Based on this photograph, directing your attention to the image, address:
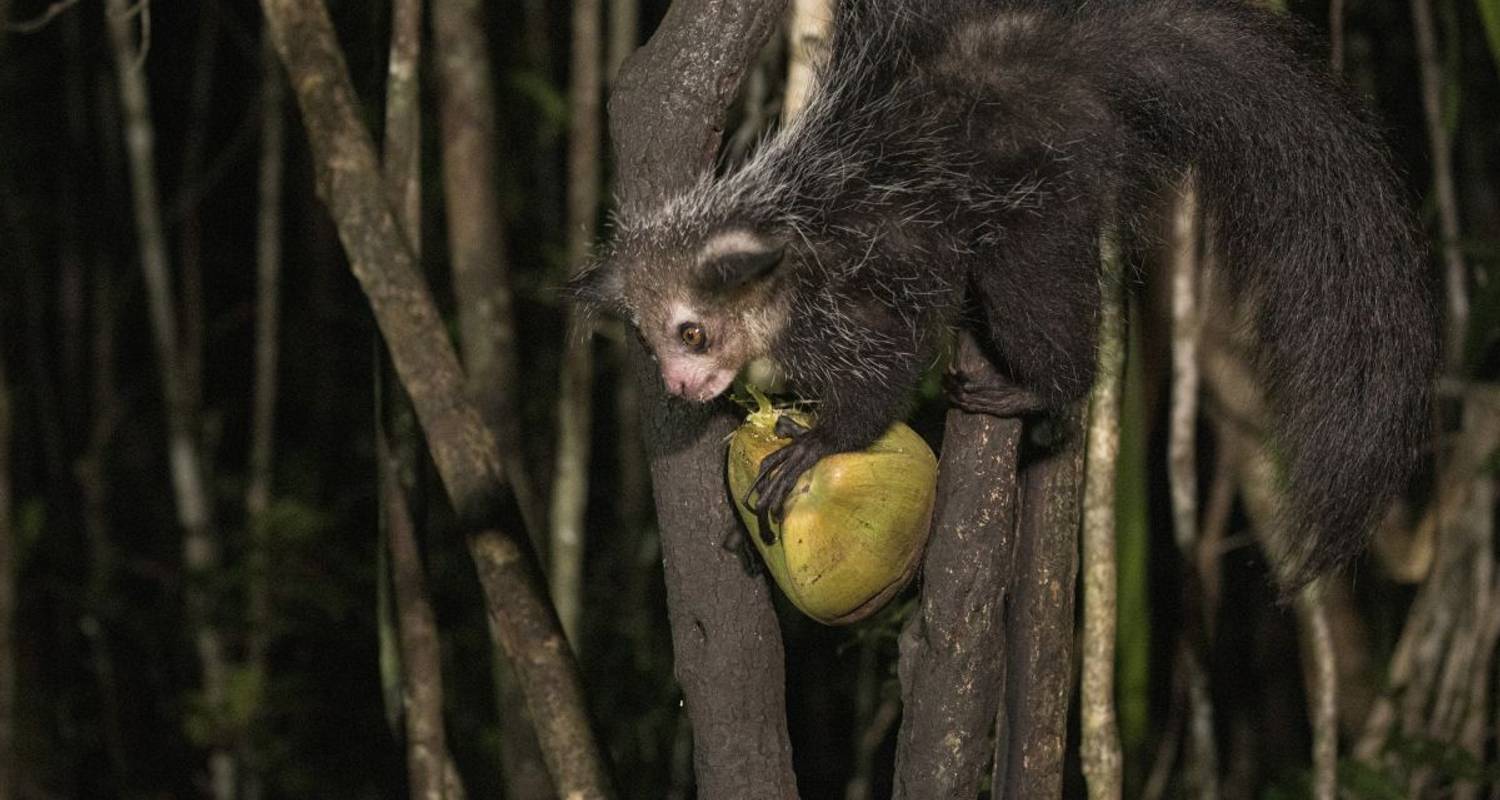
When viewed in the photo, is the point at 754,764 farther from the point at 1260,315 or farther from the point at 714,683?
the point at 1260,315

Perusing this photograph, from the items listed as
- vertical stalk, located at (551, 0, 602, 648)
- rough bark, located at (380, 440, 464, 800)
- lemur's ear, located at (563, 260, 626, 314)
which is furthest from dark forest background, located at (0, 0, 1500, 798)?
rough bark, located at (380, 440, 464, 800)

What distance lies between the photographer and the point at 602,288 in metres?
2.88

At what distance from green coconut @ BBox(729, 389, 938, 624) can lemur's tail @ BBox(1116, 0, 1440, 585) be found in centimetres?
62

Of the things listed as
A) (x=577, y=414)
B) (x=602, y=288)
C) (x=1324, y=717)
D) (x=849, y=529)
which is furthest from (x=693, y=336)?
(x=1324, y=717)

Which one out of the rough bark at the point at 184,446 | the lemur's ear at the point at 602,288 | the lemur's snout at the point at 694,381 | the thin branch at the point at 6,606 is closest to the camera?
the lemur's snout at the point at 694,381

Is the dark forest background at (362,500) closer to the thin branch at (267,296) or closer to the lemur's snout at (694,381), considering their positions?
the thin branch at (267,296)

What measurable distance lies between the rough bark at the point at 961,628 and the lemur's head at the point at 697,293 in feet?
1.85

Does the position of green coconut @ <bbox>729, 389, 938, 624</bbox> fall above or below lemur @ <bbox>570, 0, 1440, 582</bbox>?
below

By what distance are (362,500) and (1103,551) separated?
13.3 feet

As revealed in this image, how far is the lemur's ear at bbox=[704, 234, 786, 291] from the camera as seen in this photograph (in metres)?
2.65

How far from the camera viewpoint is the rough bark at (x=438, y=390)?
2.40 metres

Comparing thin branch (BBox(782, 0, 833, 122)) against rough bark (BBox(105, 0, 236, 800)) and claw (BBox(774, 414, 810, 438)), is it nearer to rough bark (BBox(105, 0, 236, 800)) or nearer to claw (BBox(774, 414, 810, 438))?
claw (BBox(774, 414, 810, 438))

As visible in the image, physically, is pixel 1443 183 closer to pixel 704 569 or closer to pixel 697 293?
pixel 697 293

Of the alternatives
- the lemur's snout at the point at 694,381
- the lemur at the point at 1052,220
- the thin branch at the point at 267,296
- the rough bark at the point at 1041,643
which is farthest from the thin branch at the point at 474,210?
the thin branch at the point at 267,296
